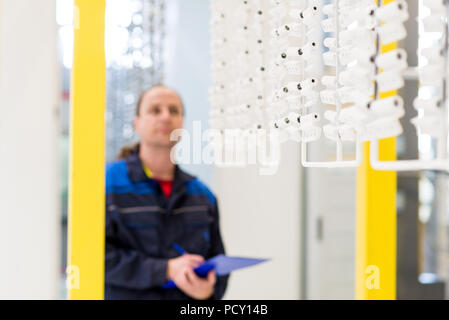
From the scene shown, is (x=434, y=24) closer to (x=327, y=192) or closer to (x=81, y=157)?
(x=81, y=157)

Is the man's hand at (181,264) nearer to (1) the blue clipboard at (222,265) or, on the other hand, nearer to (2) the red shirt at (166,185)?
(1) the blue clipboard at (222,265)

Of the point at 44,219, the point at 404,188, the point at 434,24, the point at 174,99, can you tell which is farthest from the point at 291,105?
the point at 404,188

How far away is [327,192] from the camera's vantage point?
294 centimetres

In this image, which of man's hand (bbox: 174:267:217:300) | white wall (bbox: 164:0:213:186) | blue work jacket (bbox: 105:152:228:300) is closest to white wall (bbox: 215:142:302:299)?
white wall (bbox: 164:0:213:186)

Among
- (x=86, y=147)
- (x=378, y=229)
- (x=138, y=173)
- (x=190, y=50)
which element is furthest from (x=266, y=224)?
(x=86, y=147)

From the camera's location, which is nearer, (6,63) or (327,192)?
(6,63)

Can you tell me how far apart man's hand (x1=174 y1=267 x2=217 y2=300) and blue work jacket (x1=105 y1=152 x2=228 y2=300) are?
0.07 meters

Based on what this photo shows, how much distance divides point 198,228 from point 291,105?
3.24 ft

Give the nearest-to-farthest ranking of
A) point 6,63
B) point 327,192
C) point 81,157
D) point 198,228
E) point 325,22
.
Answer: point 325,22, point 81,157, point 198,228, point 6,63, point 327,192

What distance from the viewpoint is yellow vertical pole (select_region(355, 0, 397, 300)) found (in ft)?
5.11

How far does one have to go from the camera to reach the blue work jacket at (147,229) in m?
2.00

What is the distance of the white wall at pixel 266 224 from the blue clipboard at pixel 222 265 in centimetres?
110

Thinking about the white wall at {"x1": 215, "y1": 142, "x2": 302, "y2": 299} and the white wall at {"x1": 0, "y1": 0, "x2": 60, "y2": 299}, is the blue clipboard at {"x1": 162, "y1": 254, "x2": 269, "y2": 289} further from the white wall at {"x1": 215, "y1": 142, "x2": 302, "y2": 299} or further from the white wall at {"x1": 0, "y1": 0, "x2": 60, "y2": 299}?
the white wall at {"x1": 215, "y1": 142, "x2": 302, "y2": 299}

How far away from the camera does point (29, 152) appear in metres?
2.62
